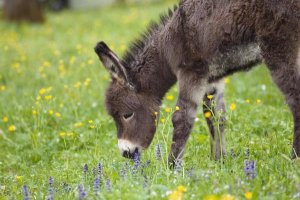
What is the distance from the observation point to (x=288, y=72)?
4.64 metres

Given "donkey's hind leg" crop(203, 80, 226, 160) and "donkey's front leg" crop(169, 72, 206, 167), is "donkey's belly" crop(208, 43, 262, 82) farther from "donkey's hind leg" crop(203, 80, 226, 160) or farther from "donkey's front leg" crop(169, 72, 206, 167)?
"donkey's hind leg" crop(203, 80, 226, 160)

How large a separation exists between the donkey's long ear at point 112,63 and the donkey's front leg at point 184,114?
0.63 metres

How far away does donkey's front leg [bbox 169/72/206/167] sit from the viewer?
17.1 ft

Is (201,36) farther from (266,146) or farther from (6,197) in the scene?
(6,197)

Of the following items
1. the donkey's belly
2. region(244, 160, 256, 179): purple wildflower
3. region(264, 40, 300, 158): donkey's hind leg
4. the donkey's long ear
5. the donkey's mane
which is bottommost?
region(244, 160, 256, 179): purple wildflower

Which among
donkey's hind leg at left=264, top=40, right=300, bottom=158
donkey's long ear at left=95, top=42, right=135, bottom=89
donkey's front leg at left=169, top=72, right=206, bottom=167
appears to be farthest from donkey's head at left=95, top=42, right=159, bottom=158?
donkey's hind leg at left=264, top=40, right=300, bottom=158

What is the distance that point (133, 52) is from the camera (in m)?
5.82

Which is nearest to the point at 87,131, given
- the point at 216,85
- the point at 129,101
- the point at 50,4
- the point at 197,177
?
the point at 129,101

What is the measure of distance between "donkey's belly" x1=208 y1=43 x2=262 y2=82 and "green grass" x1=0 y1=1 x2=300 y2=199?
0.72m

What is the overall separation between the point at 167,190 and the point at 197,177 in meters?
0.38

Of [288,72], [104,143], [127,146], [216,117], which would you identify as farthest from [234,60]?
[104,143]

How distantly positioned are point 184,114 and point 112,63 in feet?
2.86

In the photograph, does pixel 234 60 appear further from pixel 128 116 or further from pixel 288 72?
pixel 128 116

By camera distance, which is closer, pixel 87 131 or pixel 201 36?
pixel 201 36
